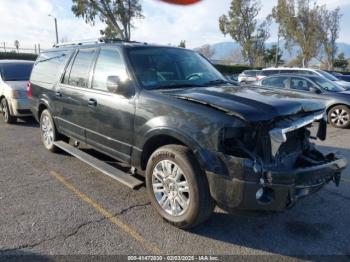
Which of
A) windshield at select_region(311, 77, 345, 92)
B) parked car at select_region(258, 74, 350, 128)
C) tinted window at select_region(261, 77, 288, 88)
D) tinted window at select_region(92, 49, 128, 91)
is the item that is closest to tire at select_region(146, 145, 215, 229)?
tinted window at select_region(92, 49, 128, 91)

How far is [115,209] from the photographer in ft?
12.9

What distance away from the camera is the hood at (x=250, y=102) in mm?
3035

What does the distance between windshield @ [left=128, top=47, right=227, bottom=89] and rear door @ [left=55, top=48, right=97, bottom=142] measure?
2.84 ft

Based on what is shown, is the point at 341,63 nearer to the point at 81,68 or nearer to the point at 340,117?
the point at 340,117

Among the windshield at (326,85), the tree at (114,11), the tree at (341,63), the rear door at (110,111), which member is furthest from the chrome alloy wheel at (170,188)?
the tree at (341,63)

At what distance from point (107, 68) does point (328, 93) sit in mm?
7362

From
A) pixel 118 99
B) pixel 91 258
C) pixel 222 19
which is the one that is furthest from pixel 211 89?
pixel 222 19

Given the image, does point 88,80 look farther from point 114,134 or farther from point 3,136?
point 3,136

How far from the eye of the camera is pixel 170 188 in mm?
3531

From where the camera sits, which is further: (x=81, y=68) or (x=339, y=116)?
(x=339, y=116)

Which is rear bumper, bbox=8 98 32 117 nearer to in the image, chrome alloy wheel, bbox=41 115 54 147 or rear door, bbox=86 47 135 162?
chrome alloy wheel, bbox=41 115 54 147

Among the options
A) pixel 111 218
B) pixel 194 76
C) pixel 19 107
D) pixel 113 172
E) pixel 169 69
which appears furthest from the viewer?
pixel 19 107

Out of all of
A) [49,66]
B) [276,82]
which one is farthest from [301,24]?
[49,66]

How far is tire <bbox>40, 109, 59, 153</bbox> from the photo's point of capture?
5.96m
